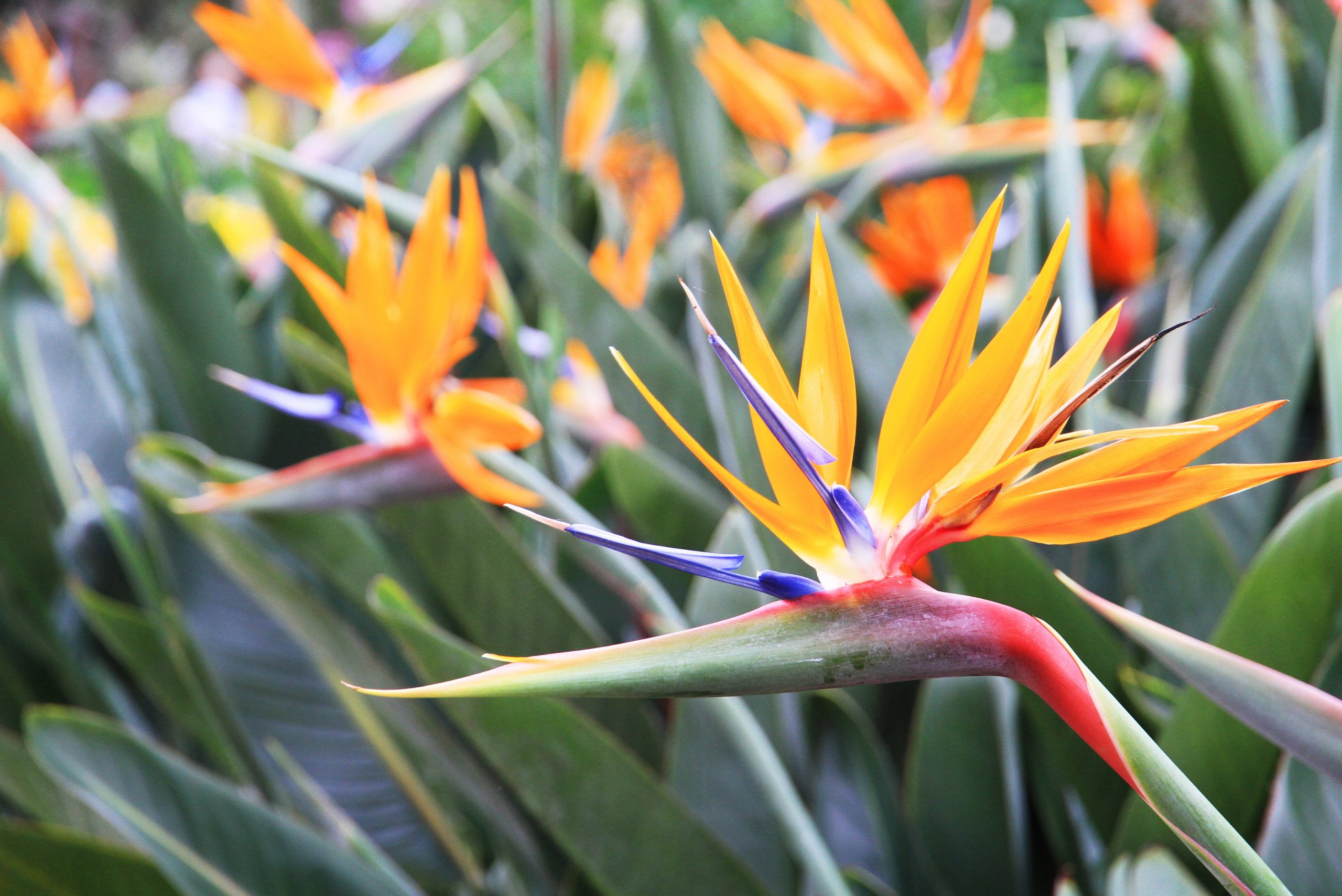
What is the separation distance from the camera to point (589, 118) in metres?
1.05

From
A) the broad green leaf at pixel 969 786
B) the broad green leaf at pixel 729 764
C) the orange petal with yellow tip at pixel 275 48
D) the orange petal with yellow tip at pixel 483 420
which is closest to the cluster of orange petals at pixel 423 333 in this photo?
the orange petal with yellow tip at pixel 483 420

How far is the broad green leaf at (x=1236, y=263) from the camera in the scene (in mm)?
645

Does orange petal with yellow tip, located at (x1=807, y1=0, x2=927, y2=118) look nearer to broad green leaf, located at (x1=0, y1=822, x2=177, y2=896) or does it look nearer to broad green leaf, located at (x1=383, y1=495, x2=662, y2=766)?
broad green leaf, located at (x1=383, y1=495, x2=662, y2=766)

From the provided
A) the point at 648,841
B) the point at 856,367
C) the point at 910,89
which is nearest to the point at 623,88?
the point at 910,89

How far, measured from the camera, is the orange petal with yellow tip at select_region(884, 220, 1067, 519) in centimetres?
21

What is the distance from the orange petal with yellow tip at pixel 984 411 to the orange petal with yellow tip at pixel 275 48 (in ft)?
2.07

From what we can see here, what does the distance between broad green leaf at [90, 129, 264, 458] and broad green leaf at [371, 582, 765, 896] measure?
1.28 ft

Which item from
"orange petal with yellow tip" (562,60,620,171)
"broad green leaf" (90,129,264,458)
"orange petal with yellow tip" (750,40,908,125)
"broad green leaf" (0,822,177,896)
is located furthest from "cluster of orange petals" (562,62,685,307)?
"broad green leaf" (0,822,177,896)

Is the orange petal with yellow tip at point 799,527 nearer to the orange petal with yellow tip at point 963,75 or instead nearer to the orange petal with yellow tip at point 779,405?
the orange petal with yellow tip at point 779,405

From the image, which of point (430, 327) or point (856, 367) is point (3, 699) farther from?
point (856, 367)

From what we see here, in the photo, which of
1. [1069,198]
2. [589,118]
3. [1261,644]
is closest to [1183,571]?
[1261,644]

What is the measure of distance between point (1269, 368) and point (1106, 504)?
1.32 feet

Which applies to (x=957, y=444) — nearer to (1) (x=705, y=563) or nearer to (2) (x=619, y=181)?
(1) (x=705, y=563)

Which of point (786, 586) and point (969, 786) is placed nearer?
point (786, 586)
